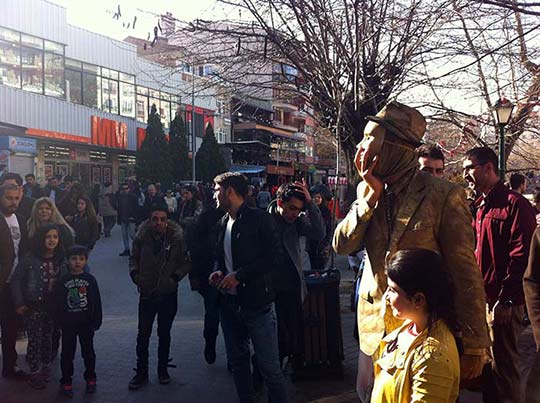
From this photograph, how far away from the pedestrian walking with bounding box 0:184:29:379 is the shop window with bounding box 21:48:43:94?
74.3 ft

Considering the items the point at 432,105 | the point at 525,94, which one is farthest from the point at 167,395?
the point at 525,94

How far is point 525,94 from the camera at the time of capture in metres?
10.4

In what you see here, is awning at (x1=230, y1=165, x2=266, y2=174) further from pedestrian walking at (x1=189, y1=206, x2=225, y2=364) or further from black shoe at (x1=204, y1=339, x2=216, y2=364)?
pedestrian walking at (x1=189, y1=206, x2=225, y2=364)

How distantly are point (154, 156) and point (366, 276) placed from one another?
30.1 meters

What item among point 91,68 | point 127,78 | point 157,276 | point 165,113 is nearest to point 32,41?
point 91,68

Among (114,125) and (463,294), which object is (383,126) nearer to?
(463,294)

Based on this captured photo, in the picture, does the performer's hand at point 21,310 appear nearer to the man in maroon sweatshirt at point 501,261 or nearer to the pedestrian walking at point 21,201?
the pedestrian walking at point 21,201

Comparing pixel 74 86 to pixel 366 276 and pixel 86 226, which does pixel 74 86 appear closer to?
pixel 86 226

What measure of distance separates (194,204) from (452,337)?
40.2ft

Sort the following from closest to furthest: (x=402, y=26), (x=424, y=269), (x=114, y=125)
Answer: (x=424, y=269)
(x=402, y=26)
(x=114, y=125)

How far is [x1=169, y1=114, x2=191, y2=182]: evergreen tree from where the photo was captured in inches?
1353

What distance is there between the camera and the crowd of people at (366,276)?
2227 mm

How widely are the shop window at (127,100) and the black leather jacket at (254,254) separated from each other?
30843mm

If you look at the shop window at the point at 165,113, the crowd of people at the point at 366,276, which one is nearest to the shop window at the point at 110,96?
the shop window at the point at 165,113
